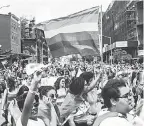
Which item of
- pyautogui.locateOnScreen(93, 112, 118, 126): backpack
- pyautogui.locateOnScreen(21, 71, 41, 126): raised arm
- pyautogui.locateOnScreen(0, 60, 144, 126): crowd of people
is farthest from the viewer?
pyautogui.locateOnScreen(21, 71, 41, 126): raised arm

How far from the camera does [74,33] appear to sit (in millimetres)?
9094

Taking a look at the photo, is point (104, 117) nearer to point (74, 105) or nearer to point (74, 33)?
point (74, 105)

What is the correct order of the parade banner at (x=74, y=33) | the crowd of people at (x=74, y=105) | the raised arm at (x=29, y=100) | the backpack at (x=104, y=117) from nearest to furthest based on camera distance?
1. the backpack at (x=104, y=117)
2. the crowd of people at (x=74, y=105)
3. the raised arm at (x=29, y=100)
4. the parade banner at (x=74, y=33)

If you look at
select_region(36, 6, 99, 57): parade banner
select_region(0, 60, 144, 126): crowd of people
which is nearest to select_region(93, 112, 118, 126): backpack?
select_region(0, 60, 144, 126): crowd of people

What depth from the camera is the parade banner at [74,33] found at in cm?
893

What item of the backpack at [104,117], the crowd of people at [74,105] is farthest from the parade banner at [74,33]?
the backpack at [104,117]

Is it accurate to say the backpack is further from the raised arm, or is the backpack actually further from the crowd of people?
the raised arm

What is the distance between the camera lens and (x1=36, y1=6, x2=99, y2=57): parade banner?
893 cm

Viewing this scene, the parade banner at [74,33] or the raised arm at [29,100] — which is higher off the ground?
the parade banner at [74,33]

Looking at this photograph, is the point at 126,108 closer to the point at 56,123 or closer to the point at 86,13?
the point at 56,123

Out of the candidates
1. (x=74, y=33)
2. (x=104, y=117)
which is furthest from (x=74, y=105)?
(x=74, y=33)

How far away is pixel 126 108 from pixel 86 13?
6391 millimetres

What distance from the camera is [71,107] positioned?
5.08 metres

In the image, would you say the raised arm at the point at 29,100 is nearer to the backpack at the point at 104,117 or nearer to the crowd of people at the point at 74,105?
the crowd of people at the point at 74,105
